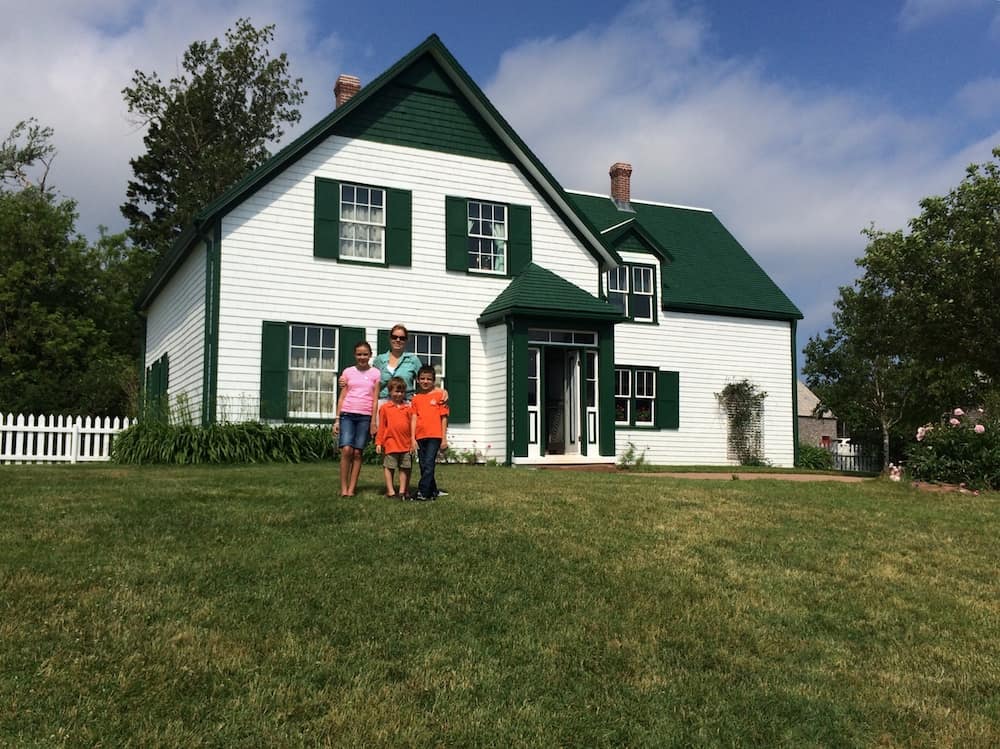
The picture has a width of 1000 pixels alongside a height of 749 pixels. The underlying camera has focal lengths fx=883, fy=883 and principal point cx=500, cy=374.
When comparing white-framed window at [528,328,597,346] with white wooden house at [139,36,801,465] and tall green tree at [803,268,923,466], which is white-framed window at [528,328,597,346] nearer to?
white wooden house at [139,36,801,465]

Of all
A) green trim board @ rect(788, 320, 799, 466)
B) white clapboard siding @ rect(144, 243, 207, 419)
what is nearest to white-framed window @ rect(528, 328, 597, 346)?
white clapboard siding @ rect(144, 243, 207, 419)

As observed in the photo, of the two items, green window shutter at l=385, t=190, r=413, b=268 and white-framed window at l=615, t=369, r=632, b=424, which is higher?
green window shutter at l=385, t=190, r=413, b=268

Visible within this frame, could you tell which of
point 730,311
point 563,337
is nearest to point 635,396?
point 730,311

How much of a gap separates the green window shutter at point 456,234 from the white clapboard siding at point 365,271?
0.14 m

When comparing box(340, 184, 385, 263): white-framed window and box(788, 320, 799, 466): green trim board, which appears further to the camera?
box(788, 320, 799, 466): green trim board

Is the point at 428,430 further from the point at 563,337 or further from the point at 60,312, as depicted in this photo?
the point at 60,312

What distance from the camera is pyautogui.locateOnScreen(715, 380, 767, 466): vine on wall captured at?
21594 mm

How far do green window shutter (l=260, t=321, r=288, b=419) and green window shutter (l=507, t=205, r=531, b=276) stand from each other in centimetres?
483

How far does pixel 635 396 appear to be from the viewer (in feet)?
67.8

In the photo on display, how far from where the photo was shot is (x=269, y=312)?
620 inches

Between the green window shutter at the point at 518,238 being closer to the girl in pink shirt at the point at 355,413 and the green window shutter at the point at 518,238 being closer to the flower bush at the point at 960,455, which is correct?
the flower bush at the point at 960,455

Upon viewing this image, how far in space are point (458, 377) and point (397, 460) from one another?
322 inches

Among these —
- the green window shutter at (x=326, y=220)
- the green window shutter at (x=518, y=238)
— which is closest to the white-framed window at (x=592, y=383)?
the green window shutter at (x=518, y=238)

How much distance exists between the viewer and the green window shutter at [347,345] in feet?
53.0
